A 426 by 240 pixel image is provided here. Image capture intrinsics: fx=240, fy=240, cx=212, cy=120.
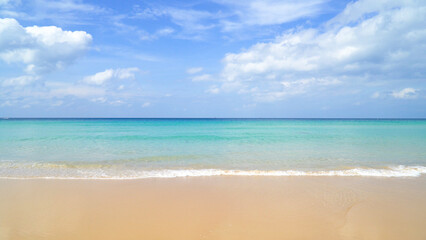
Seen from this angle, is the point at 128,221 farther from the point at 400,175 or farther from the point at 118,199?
the point at 400,175

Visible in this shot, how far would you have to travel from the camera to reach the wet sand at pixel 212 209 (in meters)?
4.84

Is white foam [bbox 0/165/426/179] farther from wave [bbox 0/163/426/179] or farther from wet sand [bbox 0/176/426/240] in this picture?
wet sand [bbox 0/176/426/240]

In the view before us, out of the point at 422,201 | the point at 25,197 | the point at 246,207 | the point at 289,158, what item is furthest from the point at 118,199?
the point at 289,158

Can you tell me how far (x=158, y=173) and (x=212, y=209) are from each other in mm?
4311

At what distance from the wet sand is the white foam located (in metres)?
0.75

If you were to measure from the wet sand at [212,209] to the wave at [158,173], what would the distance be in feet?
2.64

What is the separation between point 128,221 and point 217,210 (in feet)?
6.74

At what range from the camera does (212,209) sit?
19.5 ft

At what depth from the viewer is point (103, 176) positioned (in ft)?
30.3

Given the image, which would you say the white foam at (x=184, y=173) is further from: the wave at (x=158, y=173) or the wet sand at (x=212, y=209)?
the wet sand at (x=212, y=209)

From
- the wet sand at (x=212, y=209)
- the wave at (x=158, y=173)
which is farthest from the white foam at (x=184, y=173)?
the wet sand at (x=212, y=209)

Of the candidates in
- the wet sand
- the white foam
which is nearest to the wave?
the white foam

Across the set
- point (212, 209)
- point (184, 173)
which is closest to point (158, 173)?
point (184, 173)

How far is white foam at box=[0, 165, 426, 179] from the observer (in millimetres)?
9227
